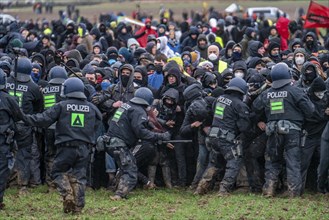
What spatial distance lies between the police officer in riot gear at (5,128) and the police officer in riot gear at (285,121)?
177 inches

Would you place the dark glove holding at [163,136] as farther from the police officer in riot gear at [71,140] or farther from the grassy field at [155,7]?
the grassy field at [155,7]

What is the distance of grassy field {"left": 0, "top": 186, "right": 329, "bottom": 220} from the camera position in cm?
1520

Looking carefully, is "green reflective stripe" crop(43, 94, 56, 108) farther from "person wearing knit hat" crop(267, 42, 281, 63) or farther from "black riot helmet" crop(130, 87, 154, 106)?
"person wearing knit hat" crop(267, 42, 281, 63)

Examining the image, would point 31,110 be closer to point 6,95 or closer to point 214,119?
point 6,95

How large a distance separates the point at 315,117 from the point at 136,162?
3369 millimetres

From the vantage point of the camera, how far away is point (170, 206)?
16422 mm

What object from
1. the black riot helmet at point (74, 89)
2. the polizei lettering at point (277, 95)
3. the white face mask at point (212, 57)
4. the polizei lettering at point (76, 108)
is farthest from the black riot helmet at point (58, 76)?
the white face mask at point (212, 57)

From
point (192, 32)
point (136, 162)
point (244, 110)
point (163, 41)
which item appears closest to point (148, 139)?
point (136, 162)

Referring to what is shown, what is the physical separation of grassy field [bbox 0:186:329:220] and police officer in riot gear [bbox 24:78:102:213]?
0.38 m

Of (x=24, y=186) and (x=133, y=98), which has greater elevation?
(x=133, y=98)

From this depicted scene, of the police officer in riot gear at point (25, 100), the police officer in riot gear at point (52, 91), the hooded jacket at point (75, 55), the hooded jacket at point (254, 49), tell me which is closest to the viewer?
the police officer in riot gear at point (25, 100)

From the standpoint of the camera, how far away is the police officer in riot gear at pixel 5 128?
610 inches

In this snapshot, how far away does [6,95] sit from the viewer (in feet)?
51.3

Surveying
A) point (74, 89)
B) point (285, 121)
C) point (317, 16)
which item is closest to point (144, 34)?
point (317, 16)
